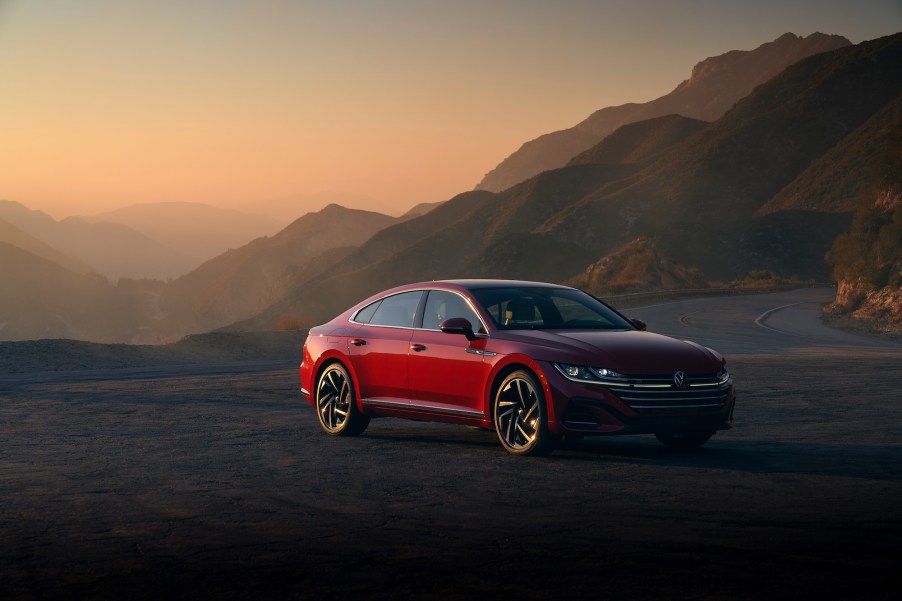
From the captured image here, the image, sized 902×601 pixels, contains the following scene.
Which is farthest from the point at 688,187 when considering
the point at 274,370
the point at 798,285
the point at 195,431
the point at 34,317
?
the point at 195,431

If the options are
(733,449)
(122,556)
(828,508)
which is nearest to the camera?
(122,556)

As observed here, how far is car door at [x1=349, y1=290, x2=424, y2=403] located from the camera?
37.2 feet

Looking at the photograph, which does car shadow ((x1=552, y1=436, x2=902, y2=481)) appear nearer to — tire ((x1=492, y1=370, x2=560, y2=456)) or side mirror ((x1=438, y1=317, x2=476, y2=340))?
tire ((x1=492, y1=370, x2=560, y2=456))

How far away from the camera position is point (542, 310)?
11031 mm

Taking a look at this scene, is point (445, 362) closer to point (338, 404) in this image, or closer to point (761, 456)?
point (338, 404)

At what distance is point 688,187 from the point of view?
152m

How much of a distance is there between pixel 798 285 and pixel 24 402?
257 ft

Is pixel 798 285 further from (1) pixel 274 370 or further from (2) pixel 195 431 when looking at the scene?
(2) pixel 195 431

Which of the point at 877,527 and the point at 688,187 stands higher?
the point at 688,187

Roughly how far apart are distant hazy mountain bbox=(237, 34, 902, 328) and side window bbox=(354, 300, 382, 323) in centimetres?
11898

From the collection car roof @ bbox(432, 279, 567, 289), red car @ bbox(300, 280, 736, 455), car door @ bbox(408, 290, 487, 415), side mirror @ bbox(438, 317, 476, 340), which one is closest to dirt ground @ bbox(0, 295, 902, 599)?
red car @ bbox(300, 280, 736, 455)

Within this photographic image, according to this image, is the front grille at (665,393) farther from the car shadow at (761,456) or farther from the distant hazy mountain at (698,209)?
the distant hazy mountain at (698,209)

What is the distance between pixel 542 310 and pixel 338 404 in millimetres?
2641

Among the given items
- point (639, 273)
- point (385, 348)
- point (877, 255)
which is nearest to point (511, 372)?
point (385, 348)
